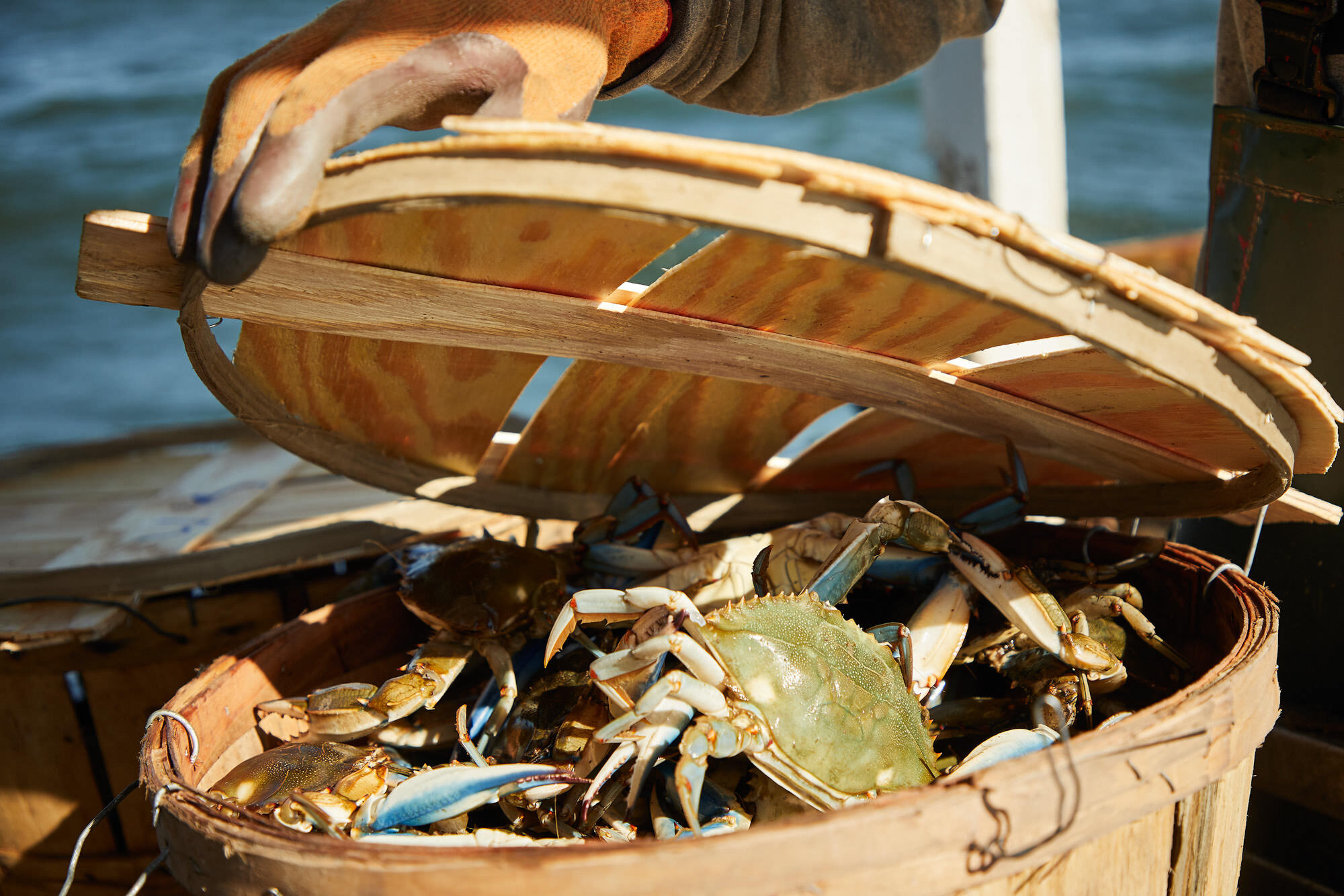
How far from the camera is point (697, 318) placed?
3.64ft

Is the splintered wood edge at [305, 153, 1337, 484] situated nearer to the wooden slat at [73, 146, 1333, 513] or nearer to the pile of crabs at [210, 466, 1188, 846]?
the wooden slat at [73, 146, 1333, 513]

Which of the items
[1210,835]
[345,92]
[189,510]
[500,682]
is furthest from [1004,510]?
[189,510]

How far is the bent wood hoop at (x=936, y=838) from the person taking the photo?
771 mm

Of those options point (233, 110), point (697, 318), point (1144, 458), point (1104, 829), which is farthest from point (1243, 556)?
point (233, 110)

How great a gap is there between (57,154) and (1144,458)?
7.85 m

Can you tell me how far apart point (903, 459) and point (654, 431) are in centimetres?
43

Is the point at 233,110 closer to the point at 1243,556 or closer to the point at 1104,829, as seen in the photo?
the point at 1104,829

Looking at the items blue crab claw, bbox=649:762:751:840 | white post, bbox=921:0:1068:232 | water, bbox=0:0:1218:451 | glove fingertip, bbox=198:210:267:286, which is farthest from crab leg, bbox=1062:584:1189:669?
water, bbox=0:0:1218:451

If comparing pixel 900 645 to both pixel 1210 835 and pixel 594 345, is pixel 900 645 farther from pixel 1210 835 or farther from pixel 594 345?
pixel 594 345

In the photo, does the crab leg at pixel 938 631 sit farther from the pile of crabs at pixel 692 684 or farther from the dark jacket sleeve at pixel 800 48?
the dark jacket sleeve at pixel 800 48

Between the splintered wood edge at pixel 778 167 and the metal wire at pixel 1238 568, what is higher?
the splintered wood edge at pixel 778 167

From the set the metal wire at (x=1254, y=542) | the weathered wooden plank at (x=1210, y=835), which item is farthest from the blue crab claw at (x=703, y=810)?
the metal wire at (x=1254, y=542)

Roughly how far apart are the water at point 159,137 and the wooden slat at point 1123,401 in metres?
4.95

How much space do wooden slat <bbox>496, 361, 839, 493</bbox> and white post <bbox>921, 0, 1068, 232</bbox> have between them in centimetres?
153
